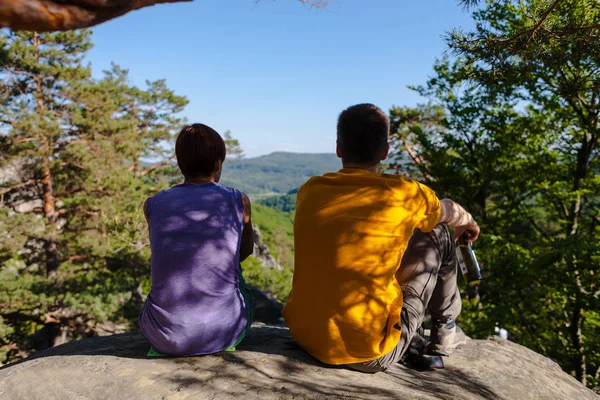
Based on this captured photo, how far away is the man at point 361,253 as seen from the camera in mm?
2014

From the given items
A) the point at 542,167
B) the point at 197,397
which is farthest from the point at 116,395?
the point at 542,167

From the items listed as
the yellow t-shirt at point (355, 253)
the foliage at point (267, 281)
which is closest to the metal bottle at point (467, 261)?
the yellow t-shirt at point (355, 253)

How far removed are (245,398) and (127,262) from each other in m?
10.9

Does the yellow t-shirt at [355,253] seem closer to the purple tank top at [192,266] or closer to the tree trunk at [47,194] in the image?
the purple tank top at [192,266]

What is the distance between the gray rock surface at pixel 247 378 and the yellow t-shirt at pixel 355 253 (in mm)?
229

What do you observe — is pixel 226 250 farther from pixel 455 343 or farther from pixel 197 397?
pixel 455 343

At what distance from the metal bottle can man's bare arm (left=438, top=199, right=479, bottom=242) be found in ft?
0.23

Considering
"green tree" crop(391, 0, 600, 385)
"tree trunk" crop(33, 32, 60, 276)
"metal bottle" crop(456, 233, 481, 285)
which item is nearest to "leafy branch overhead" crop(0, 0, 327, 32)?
"metal bottle" crop(456, 233, 481, 285)

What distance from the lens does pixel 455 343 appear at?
2680 mm

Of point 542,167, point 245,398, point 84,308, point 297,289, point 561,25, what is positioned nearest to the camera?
point 245,398

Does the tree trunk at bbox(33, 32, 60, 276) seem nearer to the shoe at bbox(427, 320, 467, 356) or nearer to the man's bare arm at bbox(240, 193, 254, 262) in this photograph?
the man's bare arm at bbox(240, 193, 254, 262)

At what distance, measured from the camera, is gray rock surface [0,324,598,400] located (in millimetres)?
2039

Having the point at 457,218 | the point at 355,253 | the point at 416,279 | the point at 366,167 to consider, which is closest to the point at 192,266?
the point at 355,253

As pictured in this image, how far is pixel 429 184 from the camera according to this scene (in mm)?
10102
